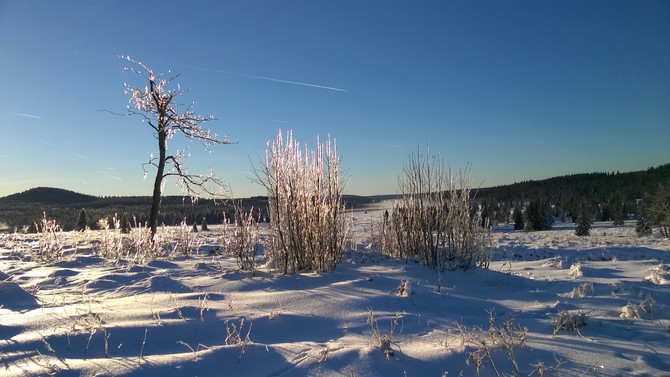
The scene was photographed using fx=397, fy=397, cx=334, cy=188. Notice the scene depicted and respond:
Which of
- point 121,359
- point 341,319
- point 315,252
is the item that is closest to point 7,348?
point 121,359

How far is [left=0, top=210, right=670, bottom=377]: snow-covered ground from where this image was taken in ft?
7.74

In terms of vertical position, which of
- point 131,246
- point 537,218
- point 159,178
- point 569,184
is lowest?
point 537,218

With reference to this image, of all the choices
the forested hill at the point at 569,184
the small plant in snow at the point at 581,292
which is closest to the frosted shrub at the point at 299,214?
the small plant in snow at the point at 581,292

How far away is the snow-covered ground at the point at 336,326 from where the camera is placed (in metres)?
2.36

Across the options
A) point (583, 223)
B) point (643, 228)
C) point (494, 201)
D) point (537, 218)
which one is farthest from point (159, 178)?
point (494, 201)

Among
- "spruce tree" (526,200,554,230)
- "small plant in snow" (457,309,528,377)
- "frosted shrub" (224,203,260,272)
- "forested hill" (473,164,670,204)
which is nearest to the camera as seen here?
"small plant in snow" (457,309,528,377)

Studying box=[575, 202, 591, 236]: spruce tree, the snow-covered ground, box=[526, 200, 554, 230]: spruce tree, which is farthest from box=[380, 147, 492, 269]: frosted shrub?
box=[526, 200, 554, 230]: spruce tree

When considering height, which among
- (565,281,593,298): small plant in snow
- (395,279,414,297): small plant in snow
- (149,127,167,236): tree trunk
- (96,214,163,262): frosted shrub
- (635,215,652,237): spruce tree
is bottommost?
(635,215,652,237): spruce tree

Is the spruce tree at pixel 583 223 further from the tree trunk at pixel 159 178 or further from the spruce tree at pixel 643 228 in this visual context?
the tree trunk at pixel 159 178

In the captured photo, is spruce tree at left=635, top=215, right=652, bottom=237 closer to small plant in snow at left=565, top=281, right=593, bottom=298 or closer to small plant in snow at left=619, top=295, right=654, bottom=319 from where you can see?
small plant in snow at left=565, top=281, right=593, bottom=298

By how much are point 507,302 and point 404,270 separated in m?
1.67

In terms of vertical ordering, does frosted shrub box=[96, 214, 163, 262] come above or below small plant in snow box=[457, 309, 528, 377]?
above

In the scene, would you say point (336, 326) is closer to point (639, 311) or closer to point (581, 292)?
point (639, 311)

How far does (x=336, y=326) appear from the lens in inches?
127
